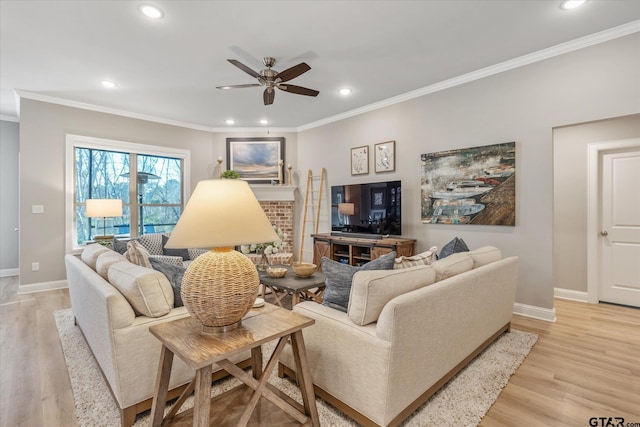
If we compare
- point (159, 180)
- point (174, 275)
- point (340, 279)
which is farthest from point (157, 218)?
point (340, 279)

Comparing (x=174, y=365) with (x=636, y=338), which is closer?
(x=174, y=365)

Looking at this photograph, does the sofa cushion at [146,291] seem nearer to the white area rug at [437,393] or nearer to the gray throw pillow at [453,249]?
the white area rug at [437,393]

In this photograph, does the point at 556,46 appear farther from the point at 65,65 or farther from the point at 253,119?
the point at 65,65

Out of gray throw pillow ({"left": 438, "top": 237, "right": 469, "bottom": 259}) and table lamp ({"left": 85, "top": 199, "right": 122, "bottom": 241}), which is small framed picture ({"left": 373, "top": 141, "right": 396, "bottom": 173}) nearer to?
gray throw pillow ({"left": 438, "top": 237, "right": 469, "bottom": 259})

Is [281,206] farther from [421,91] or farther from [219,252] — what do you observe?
[219,252]

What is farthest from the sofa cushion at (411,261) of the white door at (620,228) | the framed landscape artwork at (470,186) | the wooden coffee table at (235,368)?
the white door at (620,228)

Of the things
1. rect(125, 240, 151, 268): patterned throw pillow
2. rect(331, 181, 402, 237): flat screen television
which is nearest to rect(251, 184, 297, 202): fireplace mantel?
rect(331, 181, 402, 237): flat screen television

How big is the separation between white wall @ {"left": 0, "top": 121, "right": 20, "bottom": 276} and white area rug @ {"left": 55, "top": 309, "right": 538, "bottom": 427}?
13.9 ft

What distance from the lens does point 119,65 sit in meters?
3.46

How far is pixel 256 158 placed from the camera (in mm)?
6172

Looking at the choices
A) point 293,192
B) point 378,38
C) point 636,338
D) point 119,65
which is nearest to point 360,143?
point 293,192

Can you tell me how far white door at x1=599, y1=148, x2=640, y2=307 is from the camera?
3.54 meters

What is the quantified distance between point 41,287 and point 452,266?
5.54 meters

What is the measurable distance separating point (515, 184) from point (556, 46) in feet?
4.61
